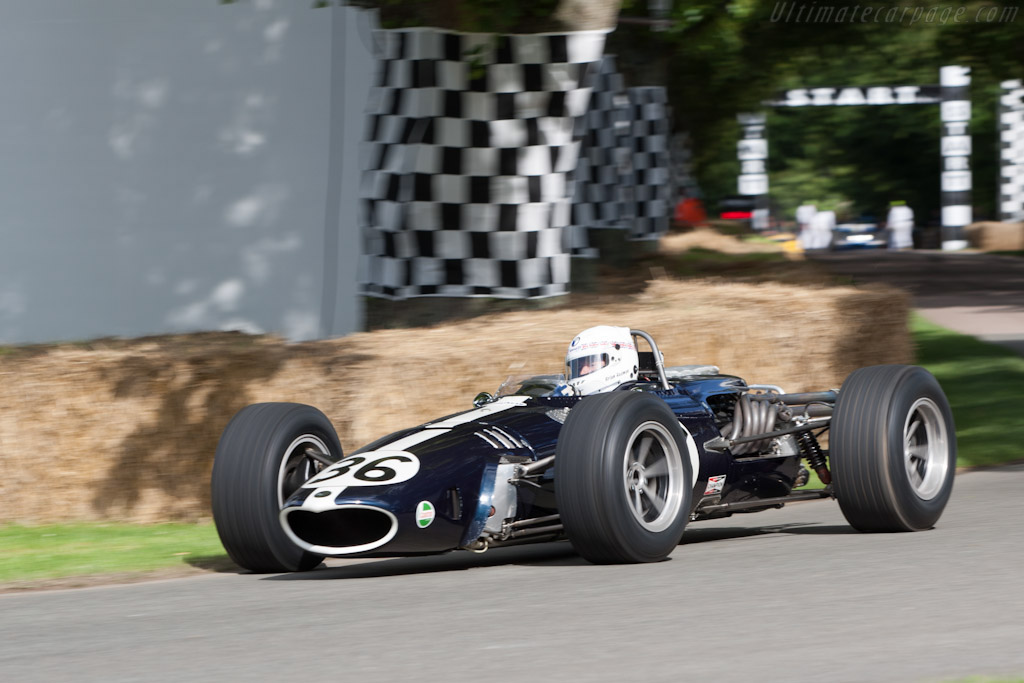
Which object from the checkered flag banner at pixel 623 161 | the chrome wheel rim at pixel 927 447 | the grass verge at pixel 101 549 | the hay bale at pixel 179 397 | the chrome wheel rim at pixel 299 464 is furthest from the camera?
the checkered flag banner at pixel 623 161

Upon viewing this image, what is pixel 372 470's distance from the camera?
603 centimetres

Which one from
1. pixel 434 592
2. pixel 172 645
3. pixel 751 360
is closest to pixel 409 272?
pixel 751 360

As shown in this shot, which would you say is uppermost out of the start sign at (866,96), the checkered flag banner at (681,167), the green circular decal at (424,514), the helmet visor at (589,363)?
the start sign at (866,96)

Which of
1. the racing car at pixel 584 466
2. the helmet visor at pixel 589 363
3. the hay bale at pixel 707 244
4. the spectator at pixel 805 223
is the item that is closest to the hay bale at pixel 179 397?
the racing car at pixel 584 466

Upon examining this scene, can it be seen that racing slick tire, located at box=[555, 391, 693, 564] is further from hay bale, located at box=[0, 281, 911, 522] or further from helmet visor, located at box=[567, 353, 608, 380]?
hay bale, located at box=[0, 281, 911, 522]

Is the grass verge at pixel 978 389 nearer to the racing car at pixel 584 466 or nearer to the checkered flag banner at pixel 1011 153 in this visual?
the racing car at pixel 584 466

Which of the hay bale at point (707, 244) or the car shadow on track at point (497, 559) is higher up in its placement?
the hay bale at point (707, 244)

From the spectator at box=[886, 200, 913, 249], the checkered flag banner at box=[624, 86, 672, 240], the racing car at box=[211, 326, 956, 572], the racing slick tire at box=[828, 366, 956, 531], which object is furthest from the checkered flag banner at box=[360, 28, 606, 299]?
the spectator at box=[886, 200, 913, 249]

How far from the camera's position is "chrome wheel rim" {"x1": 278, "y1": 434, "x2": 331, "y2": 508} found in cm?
664

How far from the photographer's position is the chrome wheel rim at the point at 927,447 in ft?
23.2

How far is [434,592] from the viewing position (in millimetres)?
5707

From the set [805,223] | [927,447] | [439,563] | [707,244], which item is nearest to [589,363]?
[439,563]

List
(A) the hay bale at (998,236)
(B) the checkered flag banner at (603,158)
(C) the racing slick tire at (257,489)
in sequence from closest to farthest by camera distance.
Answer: (C) the racing slick tire at (257,489), (B) the checkered flag banner at (603,158), (A) the hay bale at (998,236)

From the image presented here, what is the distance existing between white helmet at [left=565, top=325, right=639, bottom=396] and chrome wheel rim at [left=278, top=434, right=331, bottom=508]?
1.34 m
